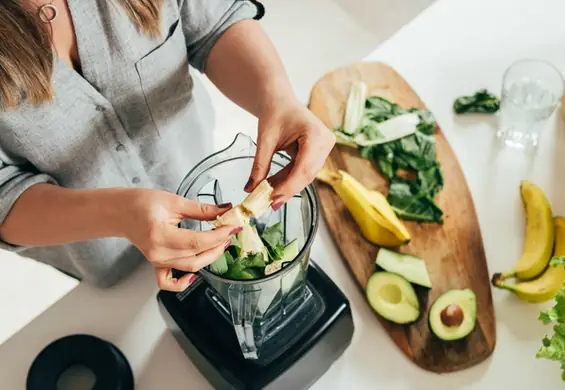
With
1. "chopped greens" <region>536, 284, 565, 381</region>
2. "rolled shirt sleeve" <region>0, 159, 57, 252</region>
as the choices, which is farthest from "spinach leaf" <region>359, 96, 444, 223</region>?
"rolled shirt sleeve" <region>0, 159, 57, 252</region>

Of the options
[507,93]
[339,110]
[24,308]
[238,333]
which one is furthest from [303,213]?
[24,308]

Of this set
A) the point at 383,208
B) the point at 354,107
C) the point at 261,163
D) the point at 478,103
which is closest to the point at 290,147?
the point at 261,163

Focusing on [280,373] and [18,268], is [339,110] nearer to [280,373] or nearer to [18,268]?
[280,373]

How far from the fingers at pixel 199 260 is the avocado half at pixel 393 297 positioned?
37 cm

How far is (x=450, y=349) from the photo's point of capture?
908 mm

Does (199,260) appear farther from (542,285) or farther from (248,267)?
(542,285)

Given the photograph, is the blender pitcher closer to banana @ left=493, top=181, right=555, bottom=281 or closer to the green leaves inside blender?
the green leaves inside blender

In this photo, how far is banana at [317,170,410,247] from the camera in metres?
0.98

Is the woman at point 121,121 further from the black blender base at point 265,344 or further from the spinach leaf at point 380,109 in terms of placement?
the spinach leaf at point 380,109

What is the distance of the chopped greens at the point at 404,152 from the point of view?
1.02 metres

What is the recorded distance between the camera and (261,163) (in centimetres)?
71

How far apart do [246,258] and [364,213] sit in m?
0.33

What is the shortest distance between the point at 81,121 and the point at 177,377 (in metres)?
0.41

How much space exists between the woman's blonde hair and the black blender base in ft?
1.04
